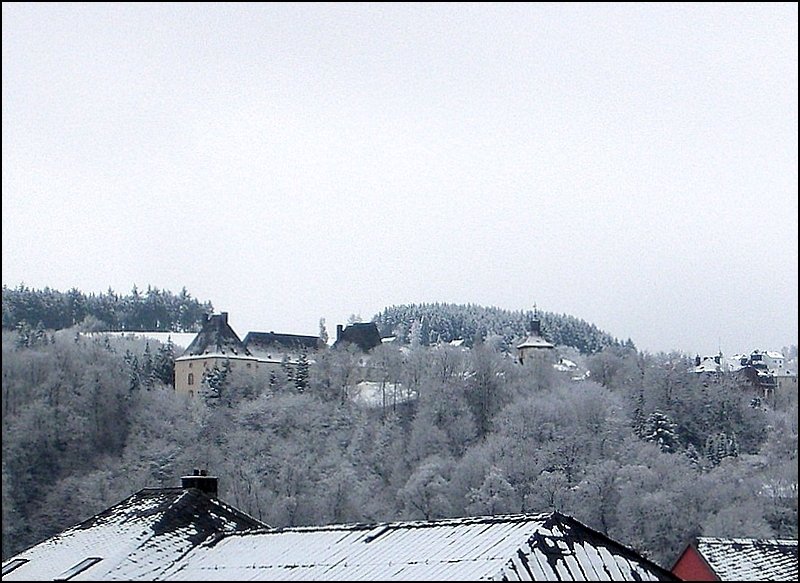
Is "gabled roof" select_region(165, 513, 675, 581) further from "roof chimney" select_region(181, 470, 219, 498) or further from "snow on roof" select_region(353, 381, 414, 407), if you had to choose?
"snow on roof" select_region(353, 381, 414, 407)

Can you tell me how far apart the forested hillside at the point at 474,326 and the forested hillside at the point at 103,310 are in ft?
28.0

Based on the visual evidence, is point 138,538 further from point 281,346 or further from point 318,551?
point 281,346

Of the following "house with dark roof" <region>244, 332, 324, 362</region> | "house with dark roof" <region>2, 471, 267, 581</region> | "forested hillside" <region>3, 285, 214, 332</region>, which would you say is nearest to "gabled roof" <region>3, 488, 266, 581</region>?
"house with dark roof" <region>2, 471, 267, 581</region>

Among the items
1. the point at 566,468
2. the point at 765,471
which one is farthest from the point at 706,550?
the point at 566,468

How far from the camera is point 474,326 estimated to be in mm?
66125

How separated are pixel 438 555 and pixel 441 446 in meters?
57.3

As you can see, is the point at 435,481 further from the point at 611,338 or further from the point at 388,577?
the point at 388,577

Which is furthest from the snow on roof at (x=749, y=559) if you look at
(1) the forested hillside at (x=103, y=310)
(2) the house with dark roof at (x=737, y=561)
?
(1) the forested hillside at (x=103, y=310)

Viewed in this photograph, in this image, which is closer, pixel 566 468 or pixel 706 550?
pixel 706 550

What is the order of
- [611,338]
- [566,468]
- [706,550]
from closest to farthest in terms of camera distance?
1. [706,550]
2. [566,468]
3. [611,338]

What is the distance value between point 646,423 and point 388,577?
179ft

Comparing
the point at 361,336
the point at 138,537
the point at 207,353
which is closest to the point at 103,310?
the point at 138,537

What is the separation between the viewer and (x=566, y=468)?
59812mm

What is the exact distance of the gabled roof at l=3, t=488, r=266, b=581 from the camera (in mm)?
15461
